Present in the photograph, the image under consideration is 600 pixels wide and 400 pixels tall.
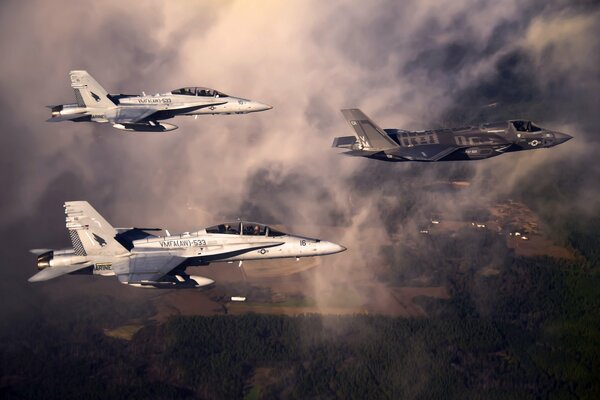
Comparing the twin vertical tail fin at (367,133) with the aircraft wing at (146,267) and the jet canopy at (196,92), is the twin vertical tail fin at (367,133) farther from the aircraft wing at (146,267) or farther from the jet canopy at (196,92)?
the aircraft wing at (146,267)

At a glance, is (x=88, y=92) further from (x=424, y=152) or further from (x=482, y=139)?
(x=482, y=139)

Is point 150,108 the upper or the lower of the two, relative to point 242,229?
upper

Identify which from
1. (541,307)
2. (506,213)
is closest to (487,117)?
(506,213)

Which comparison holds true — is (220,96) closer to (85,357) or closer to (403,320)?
(85,357)

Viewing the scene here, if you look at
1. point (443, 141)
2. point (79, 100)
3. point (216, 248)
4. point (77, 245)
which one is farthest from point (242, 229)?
point (79, 100)

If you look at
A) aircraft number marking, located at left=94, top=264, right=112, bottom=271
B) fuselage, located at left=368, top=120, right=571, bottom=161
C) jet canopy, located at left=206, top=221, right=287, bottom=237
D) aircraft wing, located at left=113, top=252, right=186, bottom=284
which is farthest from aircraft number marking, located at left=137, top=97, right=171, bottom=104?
fuselage, located at left=368, top=120, right=571, bottom=161

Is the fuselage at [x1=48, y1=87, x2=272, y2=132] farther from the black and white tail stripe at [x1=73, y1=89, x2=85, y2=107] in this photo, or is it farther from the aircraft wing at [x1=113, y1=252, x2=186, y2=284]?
the aircraft wing at [x1=113, y1=252, x2=186, y2=284]
